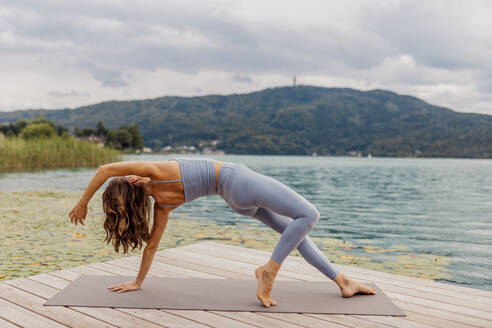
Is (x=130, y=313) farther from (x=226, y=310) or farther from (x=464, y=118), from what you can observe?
(x=464, y=118)

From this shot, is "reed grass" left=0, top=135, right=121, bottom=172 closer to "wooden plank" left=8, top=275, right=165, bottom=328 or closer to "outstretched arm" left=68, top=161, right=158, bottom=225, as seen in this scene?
"wooden plank" left=8, top=275, right=165, bottom=328

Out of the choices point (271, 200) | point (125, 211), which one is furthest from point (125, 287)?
point (271, 200)

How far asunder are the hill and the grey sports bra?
243 feet

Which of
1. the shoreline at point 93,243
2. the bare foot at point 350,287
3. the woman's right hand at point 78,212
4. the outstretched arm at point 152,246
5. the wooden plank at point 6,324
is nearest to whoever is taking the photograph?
the wooden plank at point 6,324

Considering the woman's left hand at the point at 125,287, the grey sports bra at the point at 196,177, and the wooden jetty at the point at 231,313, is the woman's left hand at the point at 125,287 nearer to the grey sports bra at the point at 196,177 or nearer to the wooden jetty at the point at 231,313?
the wooden jetty at the point at 231,313

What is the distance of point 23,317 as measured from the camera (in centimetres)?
251

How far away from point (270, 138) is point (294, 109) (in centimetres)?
1092

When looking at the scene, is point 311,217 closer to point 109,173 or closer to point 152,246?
point 152,246

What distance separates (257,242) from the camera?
6.70 metres

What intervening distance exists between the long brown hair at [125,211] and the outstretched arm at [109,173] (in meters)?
0.16

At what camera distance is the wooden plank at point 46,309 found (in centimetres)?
246

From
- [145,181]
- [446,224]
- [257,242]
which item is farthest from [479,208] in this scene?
[145,181]

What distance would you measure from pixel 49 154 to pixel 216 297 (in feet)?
64.7

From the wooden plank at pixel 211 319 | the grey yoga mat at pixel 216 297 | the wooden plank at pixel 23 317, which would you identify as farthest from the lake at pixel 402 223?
the wooden plank at pixel 23 317
